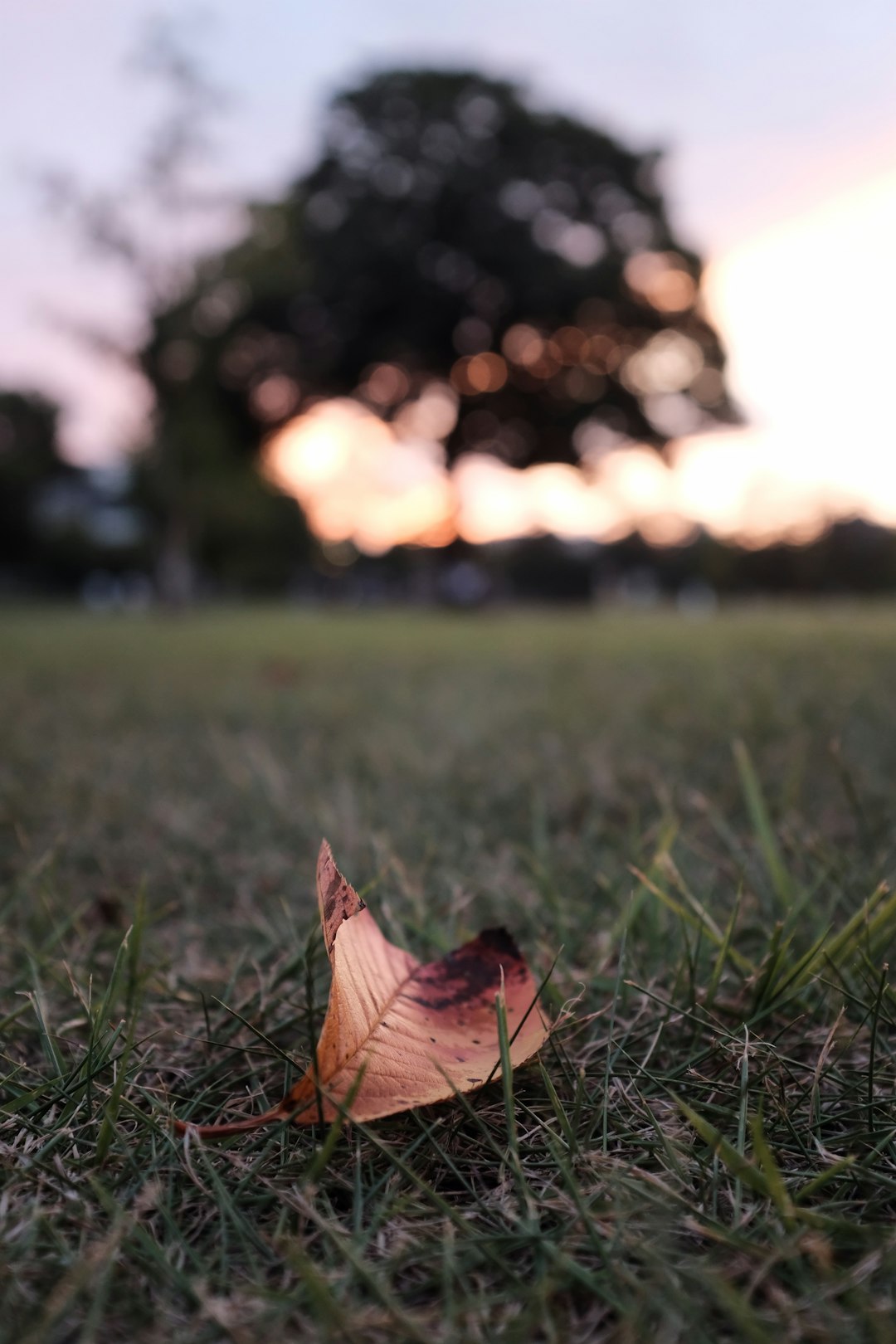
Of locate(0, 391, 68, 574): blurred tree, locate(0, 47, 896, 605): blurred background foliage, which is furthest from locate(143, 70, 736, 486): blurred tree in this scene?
locate(0, 391, 68, 574): blurred tree

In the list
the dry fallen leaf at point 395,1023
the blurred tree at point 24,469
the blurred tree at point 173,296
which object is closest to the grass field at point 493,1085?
the dry fallen leaf at point 395,1023

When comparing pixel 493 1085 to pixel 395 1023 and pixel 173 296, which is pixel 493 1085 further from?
pixel 173 296

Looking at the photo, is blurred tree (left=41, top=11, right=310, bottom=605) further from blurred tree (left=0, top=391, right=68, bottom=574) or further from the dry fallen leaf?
the dry fallen leaf

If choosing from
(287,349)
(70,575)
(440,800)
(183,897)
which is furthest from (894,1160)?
(70,575)

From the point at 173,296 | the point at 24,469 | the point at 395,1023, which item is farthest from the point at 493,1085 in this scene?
the point at 24,469

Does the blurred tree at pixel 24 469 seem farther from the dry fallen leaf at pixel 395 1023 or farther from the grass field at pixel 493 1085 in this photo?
the dry fallen leaf at pixel 395 1023

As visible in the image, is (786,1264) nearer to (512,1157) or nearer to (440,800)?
(512,1157)
